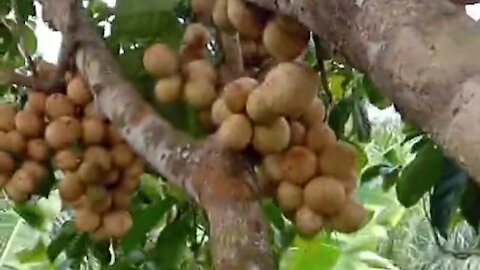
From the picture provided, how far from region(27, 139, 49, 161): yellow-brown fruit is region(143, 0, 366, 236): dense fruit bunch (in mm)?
254

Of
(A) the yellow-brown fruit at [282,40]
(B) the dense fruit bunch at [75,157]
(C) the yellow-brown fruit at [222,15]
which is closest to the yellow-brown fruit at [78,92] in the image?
(B) the dense fruit bunch at [75,157]

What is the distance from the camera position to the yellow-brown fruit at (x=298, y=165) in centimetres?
76

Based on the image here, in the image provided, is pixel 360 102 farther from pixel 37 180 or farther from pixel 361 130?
pixel 37 180

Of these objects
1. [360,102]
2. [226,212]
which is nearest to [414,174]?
[360,102]

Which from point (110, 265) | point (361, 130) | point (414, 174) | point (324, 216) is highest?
point (324, 216)

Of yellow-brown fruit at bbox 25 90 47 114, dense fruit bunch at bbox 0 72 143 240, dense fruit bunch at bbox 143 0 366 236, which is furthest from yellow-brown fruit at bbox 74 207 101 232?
dense fruit bunch at bbox 143 0 366 236

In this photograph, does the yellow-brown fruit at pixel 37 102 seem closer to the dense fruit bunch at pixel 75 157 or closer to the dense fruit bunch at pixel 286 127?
the dense fruit bunch at pixel 75 157

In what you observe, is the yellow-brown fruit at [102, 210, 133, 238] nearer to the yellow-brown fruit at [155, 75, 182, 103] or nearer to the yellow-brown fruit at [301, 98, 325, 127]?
the yellow-brown fruit at [155, 75, 182, 103]

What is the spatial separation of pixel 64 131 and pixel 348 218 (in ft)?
1.09

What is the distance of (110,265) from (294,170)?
2.21 feet

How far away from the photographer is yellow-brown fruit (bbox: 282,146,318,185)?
0.76m

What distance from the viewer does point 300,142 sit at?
78cm

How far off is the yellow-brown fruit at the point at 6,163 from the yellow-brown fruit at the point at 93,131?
105mm

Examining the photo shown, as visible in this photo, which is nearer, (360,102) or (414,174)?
(414,174)
